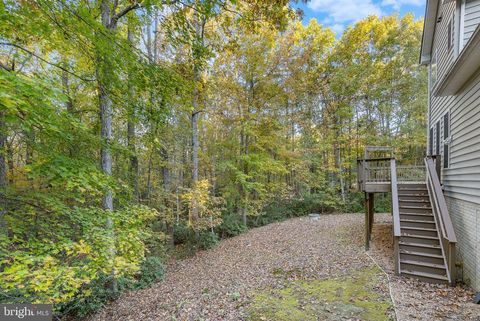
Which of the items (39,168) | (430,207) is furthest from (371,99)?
(39,168)

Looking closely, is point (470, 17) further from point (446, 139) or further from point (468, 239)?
point (468, 239)

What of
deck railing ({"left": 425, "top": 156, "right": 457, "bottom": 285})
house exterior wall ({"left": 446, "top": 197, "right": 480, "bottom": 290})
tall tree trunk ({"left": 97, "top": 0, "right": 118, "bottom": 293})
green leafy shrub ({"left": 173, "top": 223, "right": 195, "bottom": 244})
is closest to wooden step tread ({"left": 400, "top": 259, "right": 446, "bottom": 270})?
deck railing ({"left": 425, "top": 156, "right": 457, "bottom": 285})

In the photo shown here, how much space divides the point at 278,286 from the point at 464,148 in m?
5.34

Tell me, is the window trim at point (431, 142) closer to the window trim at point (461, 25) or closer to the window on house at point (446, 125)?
the window on house at point (446, 125)

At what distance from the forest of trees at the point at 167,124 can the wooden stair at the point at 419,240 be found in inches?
230

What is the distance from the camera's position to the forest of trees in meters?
3.61

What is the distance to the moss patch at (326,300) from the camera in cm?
398

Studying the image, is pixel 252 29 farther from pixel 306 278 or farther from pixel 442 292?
pixel 442 292

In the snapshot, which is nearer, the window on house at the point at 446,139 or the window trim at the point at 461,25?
the window trim at the point at 461,25

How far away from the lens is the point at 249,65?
1333 centimetres

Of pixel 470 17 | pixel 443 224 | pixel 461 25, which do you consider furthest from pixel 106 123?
pixel 470 17

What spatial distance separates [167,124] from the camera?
224 inches

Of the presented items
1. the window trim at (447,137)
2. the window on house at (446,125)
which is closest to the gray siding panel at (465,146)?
the window trim at (447,137)

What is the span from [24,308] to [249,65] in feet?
42.1
